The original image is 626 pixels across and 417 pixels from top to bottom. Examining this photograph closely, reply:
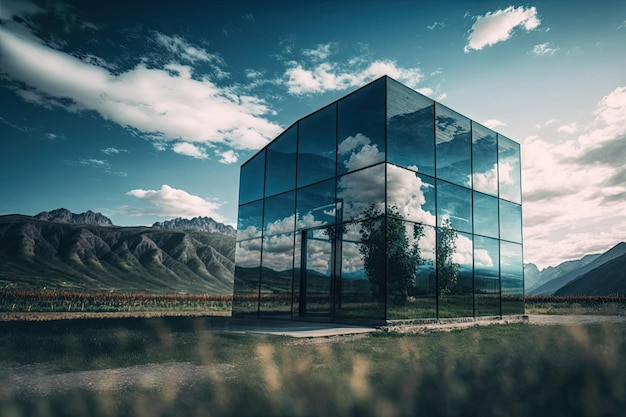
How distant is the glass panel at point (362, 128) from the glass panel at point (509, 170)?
9.27 metres

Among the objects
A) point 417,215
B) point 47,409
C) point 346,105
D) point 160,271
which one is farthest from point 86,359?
point 160,271

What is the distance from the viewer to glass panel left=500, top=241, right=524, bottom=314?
21719 millimetres

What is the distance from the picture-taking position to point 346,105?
63.6 feet

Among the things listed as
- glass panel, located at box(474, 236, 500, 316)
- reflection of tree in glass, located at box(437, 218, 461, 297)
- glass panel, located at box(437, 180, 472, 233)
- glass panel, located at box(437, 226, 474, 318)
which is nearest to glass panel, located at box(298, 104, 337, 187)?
glass panel, located at box(437, 180, 472, 233)

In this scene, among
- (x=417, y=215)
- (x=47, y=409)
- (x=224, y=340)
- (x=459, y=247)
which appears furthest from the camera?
(x=459, y=247)

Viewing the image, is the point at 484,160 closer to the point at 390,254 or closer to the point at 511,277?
the point at 511,277

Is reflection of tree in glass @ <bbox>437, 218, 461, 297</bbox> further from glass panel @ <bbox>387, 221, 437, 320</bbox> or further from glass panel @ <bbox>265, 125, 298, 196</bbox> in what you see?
glass panel @ <bbox>265, 125, 298, 196</bbox>

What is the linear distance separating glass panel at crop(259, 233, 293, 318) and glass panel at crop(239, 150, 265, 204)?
3.33 meters

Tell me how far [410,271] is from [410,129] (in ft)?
20.2

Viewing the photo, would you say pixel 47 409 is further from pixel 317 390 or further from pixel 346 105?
pixel 346 105

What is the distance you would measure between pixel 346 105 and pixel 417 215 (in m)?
6.13

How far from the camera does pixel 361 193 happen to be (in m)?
17.6

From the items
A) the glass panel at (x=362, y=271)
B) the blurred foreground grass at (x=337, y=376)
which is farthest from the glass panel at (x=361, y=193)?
the blurred foreground grass at (x=337, y=376)

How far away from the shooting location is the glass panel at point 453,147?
1922 centimetres
